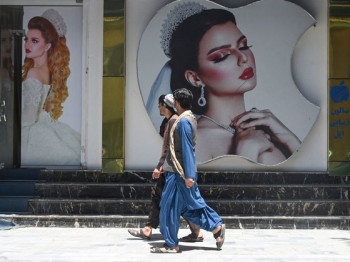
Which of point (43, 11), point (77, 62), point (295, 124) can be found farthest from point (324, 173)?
point (43, 11)

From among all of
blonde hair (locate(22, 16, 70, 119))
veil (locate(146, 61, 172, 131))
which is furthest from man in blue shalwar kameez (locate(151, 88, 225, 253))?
blonde hair (locate(22, 16, 70, 119))

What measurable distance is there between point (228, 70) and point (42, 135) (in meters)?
3.39

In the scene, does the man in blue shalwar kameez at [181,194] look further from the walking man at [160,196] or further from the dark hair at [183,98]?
the walking man at [160,196]

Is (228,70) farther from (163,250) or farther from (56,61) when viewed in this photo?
(163,250)

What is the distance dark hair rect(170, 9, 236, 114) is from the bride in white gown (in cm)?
193

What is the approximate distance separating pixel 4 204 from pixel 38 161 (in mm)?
1377

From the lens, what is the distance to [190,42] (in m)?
12.4

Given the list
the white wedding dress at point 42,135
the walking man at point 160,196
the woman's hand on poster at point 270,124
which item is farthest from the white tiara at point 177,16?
the walking man at point 160,196

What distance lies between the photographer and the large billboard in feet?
40.5

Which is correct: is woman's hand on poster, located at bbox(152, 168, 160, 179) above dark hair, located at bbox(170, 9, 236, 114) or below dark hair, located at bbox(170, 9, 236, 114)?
below

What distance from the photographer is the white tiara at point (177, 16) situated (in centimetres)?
1238

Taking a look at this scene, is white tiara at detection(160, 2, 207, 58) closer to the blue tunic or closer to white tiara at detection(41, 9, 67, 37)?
white tiara at detection(41, 9, 67, 37)

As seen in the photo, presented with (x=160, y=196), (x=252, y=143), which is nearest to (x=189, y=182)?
(x=160, y=196)

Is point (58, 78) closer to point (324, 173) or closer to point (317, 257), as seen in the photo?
point (324, 173)
